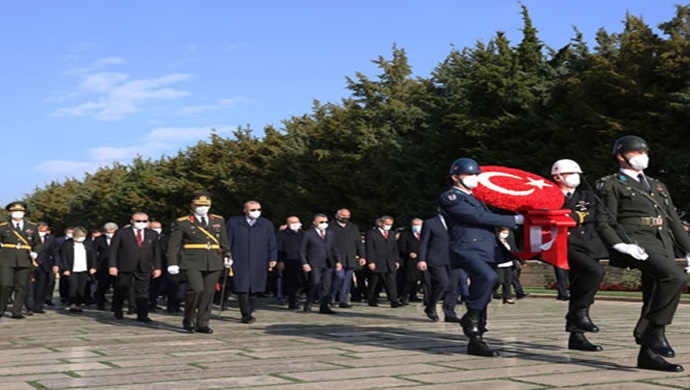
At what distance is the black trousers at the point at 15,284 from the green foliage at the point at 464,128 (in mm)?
22551

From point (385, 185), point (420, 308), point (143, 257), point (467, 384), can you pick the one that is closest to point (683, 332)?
point (467, 384)

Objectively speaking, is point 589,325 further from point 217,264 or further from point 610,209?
point 217,264

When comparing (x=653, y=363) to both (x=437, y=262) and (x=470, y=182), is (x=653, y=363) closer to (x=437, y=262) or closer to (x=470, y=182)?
(x=470, y=182)

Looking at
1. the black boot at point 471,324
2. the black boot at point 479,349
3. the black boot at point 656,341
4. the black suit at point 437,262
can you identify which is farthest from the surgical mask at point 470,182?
the black suit at point 437,262

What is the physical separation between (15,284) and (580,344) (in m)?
10.3

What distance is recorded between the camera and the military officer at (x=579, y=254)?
29.4ft

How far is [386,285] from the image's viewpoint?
748 inches

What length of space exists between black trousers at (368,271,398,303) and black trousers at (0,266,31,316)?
22.0 feet

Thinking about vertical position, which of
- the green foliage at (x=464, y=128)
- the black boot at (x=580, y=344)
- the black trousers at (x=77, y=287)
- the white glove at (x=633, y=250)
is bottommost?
the black boot at (x=580, y=344)

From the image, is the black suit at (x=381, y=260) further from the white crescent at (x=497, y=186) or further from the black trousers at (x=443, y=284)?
the white crescent at (x=497, y=186)

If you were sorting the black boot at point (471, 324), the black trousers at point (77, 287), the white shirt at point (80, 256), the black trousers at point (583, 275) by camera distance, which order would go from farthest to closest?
1. the white shirt at point (80, 256)
2. the black trousers at point (77, 287)
3. the black trousers at point (583, 275)
4. the black boot at point (471, 324)

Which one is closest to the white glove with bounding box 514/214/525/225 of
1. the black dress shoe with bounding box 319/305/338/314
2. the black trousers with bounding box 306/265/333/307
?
the black dress shoe with bounding box 319/305/338/314

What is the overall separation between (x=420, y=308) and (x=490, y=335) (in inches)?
274

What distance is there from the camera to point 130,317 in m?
15.5
